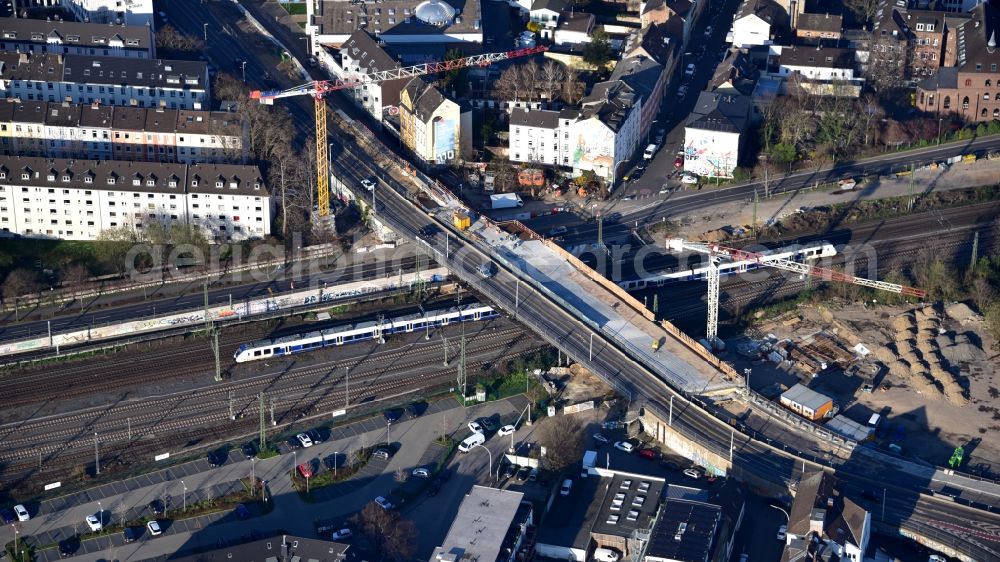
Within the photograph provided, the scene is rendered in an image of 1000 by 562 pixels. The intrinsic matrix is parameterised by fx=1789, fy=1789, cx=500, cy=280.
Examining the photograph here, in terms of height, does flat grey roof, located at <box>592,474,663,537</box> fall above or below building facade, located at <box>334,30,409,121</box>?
below

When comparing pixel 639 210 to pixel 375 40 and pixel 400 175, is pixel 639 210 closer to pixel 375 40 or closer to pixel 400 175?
pixel 400 175

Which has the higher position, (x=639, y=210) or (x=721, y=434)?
(x=639, y=210)

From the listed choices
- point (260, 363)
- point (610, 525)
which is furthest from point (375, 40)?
point (610, 525)

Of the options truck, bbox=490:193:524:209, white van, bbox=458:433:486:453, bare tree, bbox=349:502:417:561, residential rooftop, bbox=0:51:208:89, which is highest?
residential rooftop, bbox=0:51:208:89

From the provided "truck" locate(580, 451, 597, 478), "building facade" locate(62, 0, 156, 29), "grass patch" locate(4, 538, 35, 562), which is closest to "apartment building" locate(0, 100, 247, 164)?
"building facade" locate(62, 0, 156, 29)

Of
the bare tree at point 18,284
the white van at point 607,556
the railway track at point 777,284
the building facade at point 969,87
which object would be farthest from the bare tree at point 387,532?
the building facade at point 969,87

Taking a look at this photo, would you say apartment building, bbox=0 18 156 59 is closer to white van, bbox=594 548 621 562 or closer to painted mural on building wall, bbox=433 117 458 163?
painted mural on building wall, bbox=433 117 458 163
